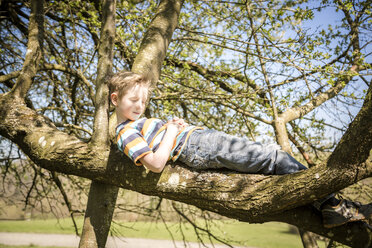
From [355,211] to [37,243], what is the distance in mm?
15156

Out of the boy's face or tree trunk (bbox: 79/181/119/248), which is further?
tree trunk (bbox: 79/181/119/248)

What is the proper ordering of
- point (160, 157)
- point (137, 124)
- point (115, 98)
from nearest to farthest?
1. point (160, 157)
2. point (137, 124)
3. point (115, 98)

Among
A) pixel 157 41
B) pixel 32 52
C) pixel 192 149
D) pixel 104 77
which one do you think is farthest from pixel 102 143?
pixel 32 52

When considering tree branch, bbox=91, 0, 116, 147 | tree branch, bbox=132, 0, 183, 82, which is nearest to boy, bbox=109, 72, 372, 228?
tree branch, bbox=91, 0, 116, 147

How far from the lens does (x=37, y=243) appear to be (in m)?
13.3

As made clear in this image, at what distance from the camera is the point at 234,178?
1.76 metres

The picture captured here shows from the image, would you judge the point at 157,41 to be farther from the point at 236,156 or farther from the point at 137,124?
the point at 236,156

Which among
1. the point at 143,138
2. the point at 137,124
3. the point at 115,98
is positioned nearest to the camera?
the point at 143,138

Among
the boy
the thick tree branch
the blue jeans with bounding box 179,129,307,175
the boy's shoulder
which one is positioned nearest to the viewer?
the boy

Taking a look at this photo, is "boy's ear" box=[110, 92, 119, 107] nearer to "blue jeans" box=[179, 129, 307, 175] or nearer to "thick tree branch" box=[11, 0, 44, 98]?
"blue jeans" box=[179, 129, 307, 175]

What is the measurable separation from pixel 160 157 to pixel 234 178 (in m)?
0.49

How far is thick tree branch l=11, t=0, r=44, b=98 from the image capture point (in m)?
2.78

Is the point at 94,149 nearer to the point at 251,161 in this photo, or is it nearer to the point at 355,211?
the point at 251,161

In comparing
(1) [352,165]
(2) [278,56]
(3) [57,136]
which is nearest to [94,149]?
(3) [57,136]
